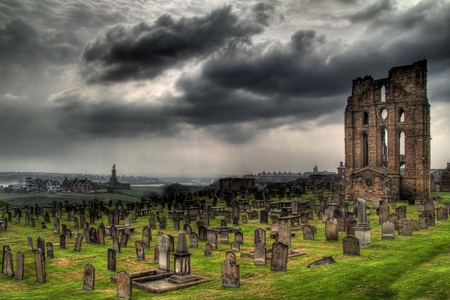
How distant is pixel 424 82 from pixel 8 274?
137ft

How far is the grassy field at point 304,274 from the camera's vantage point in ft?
38.8

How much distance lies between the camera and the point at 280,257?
1466 centimetres

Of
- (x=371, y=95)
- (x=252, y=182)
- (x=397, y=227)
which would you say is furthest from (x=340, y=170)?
(x=397, y=227)

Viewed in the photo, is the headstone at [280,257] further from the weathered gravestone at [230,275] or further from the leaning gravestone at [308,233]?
the leaning gravestone at [308,233]

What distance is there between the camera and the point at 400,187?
45.2 metres

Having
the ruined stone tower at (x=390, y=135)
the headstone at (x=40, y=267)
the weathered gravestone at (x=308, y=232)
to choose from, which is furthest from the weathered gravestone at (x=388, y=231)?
the ruined stone tower at (x=390, y=135)

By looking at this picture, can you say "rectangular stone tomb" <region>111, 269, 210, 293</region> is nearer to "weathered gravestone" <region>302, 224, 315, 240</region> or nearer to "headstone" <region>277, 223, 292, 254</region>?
"headstone" <region>277, 223, 292, 254</region>

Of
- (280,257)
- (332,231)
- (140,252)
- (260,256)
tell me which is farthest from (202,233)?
(280,257)

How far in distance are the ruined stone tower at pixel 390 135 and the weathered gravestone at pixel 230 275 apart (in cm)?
3207

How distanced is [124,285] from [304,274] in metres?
5.51

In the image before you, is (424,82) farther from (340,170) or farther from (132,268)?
(340,170)

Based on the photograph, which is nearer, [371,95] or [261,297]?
[261,297]

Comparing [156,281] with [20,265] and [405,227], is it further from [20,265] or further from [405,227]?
[405,227]

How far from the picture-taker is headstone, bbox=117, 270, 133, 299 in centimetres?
1217
